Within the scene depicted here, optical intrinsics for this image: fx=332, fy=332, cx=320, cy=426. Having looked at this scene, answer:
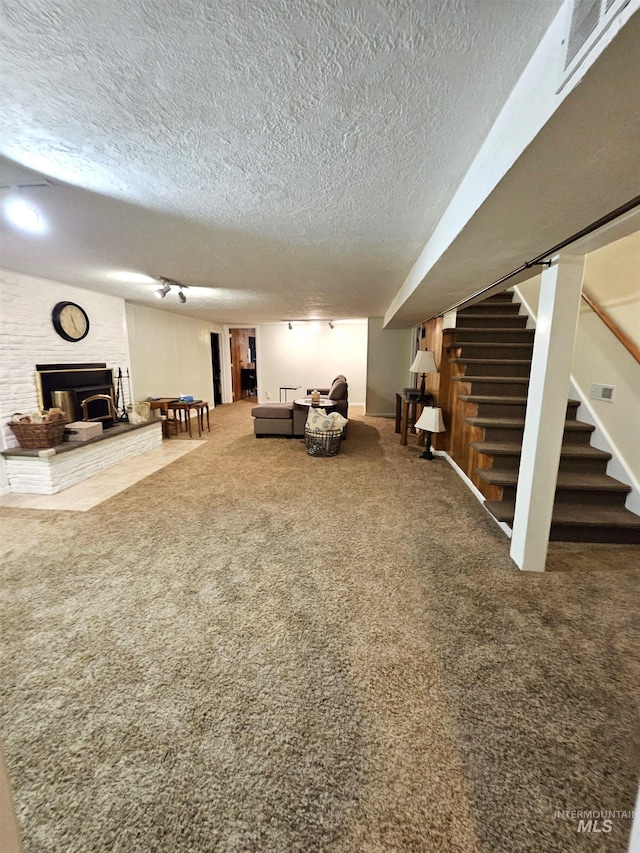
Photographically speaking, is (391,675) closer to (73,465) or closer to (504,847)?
(504,847)

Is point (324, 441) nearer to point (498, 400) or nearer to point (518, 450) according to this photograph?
point (498, 400)

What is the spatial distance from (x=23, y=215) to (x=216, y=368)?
23.0 ft

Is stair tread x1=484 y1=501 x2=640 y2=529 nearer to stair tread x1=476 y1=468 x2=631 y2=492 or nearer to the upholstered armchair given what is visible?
stair tread x1=476 y1=468 x2=631 y2=492

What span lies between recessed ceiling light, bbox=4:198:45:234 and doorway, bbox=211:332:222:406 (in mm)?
6397

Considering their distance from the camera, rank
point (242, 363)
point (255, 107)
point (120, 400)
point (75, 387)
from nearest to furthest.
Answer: point (255, 107)
point (75, 387)
point (120, 400)
point (242, 363)

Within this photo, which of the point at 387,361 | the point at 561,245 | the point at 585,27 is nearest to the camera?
the point at 585,27

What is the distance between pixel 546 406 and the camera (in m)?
2.02

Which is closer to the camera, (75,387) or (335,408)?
(75,387)

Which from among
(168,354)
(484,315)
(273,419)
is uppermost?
(484,315)

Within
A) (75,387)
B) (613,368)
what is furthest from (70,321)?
(613,368)

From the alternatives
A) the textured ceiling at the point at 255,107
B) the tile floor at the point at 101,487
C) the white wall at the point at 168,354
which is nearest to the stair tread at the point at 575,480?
the textured ceiling at the point at 255,107

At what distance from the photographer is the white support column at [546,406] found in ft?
6.28

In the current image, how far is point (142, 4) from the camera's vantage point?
0.81 meters

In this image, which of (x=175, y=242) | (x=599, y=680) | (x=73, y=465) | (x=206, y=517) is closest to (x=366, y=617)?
(x=599, y=680)
